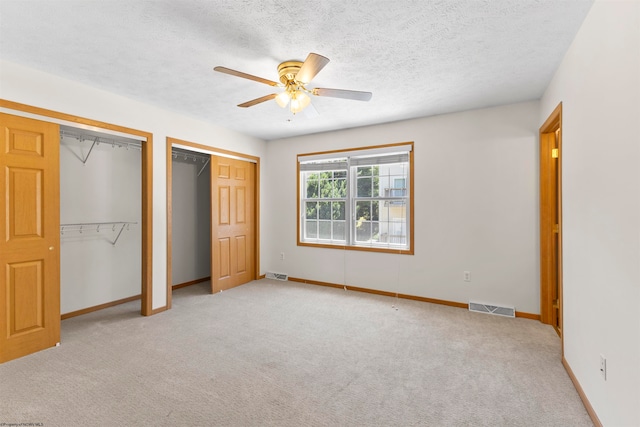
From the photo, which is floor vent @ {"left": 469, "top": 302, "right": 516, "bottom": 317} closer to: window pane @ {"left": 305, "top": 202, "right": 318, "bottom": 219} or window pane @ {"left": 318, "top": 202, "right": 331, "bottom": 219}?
window pane @ {"left": 318, "top": 202, "right": 331, "bottom": 219}

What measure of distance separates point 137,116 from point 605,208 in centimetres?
430

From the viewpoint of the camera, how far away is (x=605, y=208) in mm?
1734

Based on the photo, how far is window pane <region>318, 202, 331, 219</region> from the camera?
5137 millimetres

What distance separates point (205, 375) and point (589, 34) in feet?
11.7

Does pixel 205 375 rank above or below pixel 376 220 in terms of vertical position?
below

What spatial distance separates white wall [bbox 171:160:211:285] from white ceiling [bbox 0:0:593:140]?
6.11ft

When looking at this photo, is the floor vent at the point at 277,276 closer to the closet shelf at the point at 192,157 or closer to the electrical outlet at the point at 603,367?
the closet shelf at the point at 192,157

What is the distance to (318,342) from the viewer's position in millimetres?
2984

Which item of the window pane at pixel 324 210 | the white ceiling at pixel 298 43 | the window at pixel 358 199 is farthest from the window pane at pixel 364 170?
the white ceiling at pixel 298 43

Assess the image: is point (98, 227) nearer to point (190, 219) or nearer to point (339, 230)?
point (190, 219)

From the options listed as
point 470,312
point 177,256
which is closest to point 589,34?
point 470,312

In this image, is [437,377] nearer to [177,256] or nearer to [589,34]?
[589,34]

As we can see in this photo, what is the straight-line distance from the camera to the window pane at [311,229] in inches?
208

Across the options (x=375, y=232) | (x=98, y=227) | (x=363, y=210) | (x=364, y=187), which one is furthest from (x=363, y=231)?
(x=98, y=227)
